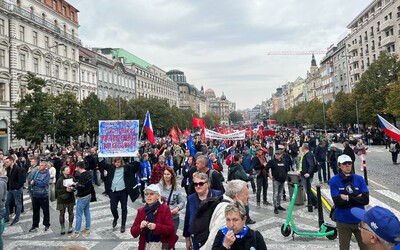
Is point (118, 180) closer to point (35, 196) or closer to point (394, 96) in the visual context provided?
point (35, 196)

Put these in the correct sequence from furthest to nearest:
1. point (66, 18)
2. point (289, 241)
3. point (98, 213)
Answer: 1. point (66, 18)
2. point (98, 213)
3. point (289, 241)

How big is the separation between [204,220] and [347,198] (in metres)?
2.33

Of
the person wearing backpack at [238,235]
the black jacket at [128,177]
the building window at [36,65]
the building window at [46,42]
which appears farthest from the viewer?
the building window at [46,42]

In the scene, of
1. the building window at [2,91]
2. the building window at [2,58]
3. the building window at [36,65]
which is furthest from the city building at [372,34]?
the building window at [2,91]

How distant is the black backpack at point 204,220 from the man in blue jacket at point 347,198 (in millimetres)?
2129

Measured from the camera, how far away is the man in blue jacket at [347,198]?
4934 mm

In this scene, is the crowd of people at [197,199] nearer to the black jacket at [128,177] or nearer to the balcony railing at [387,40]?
the black jacket at [128,177]

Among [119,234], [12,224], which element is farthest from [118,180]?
[12,224]

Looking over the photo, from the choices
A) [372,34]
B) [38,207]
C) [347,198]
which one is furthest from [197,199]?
[372,34]

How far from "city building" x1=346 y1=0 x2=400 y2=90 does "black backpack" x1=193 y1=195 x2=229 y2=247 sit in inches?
2028

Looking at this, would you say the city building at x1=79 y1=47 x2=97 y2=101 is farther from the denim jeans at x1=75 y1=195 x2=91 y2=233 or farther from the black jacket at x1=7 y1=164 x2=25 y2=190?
the denim jeans at x1=75 y1=195 x2=91 y2=233

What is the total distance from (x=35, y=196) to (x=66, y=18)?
155ft

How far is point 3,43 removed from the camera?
35219 millimetres

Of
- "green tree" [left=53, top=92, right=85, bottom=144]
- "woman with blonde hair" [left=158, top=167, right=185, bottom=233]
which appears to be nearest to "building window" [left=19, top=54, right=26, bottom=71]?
"green tree" [left=53, top=92, right=85, bottom=144]
